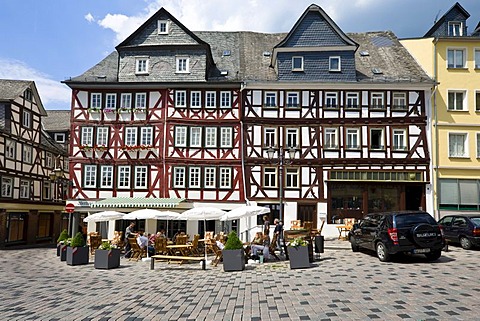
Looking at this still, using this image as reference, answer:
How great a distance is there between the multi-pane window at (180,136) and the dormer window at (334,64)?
35.6ft

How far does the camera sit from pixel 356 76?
1206 inches

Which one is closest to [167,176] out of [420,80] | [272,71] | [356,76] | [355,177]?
[272,71]

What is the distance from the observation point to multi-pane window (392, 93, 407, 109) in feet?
97.1

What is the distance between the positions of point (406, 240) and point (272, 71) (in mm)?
19211

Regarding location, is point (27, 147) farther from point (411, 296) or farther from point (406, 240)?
point (411, 296)

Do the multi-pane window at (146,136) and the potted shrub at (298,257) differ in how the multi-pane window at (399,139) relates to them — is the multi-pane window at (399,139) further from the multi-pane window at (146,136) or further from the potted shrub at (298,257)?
the multi-pane window at (146,136)

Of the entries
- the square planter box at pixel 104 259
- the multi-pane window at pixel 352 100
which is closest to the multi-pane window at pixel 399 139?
the multi-pane window at pixel 352 100

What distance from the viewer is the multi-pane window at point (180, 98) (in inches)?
1211

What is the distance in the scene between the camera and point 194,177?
3038cm

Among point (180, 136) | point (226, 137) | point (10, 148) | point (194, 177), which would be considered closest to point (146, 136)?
point (180, 136)

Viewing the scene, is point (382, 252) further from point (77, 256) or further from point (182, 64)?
point (182, 64)

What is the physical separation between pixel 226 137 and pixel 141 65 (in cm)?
813

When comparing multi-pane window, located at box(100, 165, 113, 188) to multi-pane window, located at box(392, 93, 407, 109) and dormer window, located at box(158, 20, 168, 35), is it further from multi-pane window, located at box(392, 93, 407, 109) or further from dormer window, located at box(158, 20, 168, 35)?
multi-pane window, located at box(392, 93, 407, 109)

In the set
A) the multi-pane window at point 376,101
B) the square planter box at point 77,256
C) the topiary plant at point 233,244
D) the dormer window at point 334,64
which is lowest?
the square planter box at point 77,256
